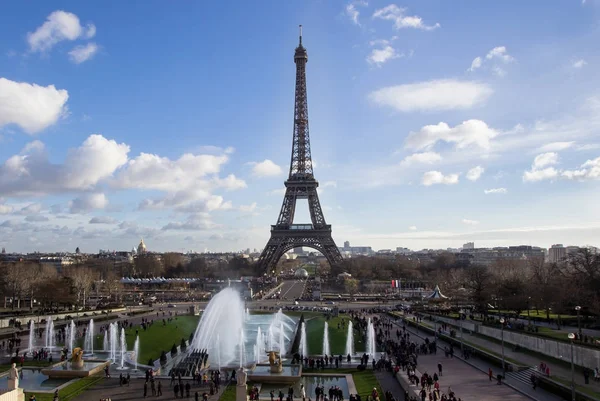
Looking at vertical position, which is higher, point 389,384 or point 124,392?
point 124,392

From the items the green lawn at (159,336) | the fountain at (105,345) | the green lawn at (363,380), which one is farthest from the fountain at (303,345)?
the fountain at (105,345)

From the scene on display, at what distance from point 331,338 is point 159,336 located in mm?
16010

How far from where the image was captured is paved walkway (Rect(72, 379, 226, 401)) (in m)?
26.6

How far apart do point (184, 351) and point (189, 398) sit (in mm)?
15019

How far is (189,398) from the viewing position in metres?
26.6

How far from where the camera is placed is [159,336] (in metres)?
47.7

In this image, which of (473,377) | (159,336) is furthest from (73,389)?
(473,377)

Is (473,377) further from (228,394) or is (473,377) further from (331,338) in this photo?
(331,338)

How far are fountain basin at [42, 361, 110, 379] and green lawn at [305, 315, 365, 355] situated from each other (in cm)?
1593

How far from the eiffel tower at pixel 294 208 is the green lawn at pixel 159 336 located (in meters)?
48.8

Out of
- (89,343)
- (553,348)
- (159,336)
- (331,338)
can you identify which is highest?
(553,348)

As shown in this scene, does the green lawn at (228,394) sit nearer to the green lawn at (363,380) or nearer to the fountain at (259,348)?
the green lawn at (363,380)

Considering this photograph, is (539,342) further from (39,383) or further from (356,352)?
(39,383)

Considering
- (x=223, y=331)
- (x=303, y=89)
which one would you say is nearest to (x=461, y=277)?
(x=303, y=89)
